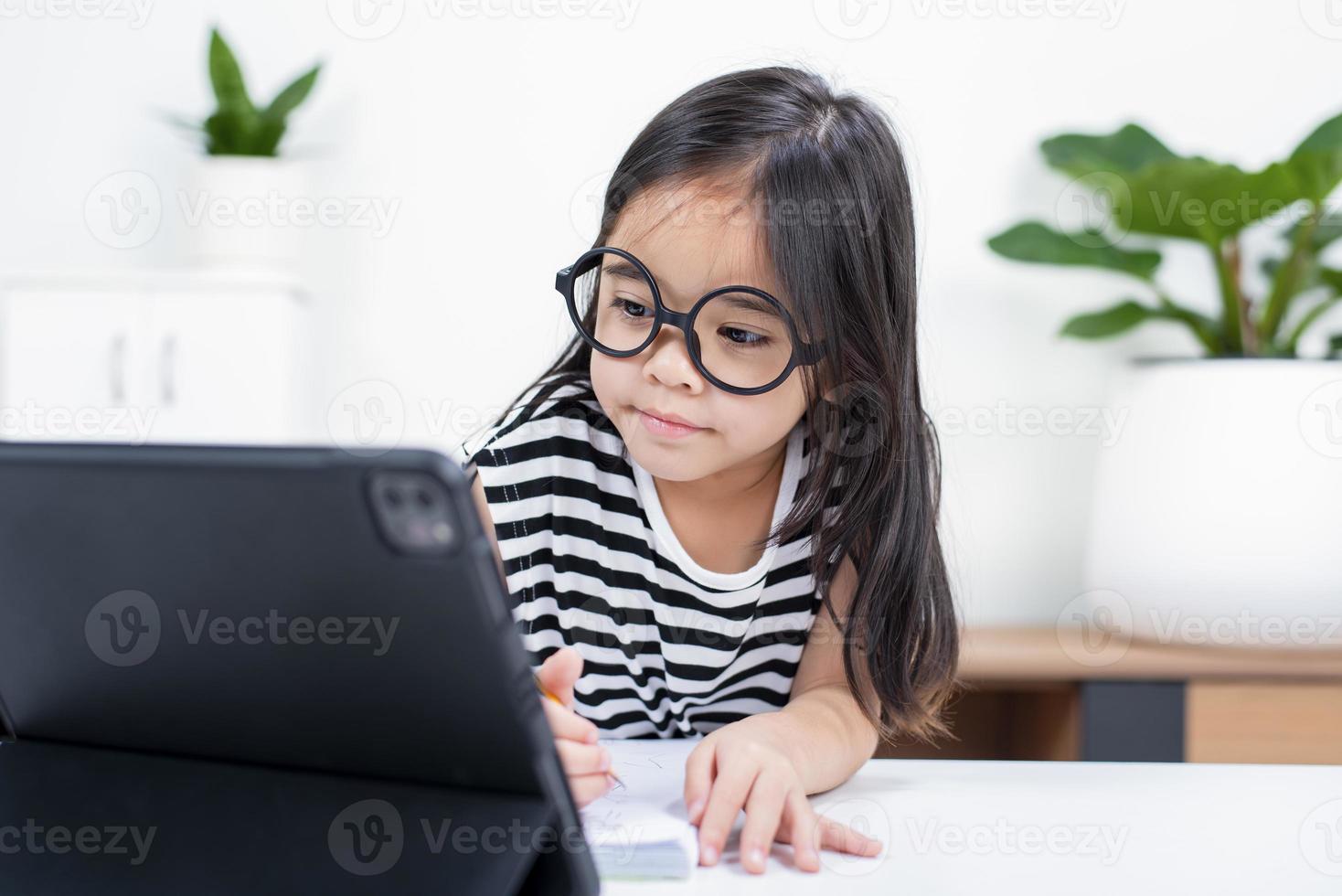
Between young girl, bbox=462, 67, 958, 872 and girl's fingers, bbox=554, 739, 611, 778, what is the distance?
0.01 m

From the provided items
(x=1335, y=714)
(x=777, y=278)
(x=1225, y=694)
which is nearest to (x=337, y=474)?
(x=777, y=278)

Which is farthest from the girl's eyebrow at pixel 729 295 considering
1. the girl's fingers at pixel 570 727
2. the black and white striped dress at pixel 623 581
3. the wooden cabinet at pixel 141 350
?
the wooden cabinet at pixel 141 350

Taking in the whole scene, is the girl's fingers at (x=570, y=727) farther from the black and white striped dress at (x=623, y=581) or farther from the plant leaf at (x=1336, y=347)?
the plant leaf at (x=1336, y=347)

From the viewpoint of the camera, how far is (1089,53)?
2271 mm

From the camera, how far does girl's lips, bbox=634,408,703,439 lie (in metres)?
0.88

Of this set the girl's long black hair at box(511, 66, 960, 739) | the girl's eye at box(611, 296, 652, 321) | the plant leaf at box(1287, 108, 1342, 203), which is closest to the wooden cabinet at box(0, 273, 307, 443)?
the girl's long black hair at box(511, 66, 960, 739)

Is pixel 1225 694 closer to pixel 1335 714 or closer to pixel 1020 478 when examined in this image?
pixel 1335 714

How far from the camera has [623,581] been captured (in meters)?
1.09

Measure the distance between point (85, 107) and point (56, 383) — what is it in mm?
684

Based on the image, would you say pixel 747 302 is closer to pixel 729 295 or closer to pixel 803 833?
pixel 729 295

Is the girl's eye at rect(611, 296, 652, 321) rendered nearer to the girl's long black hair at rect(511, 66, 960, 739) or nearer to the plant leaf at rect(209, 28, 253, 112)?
the girl's long black hair at rect(511, 66, 960, 739)

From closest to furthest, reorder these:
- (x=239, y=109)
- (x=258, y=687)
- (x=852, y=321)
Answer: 1. (x=258, y=687)
2. (x=852, y=321)
3. (x=239, y=109)

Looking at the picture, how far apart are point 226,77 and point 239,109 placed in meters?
0.07

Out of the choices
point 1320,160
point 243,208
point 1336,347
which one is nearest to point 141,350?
point 243,208
